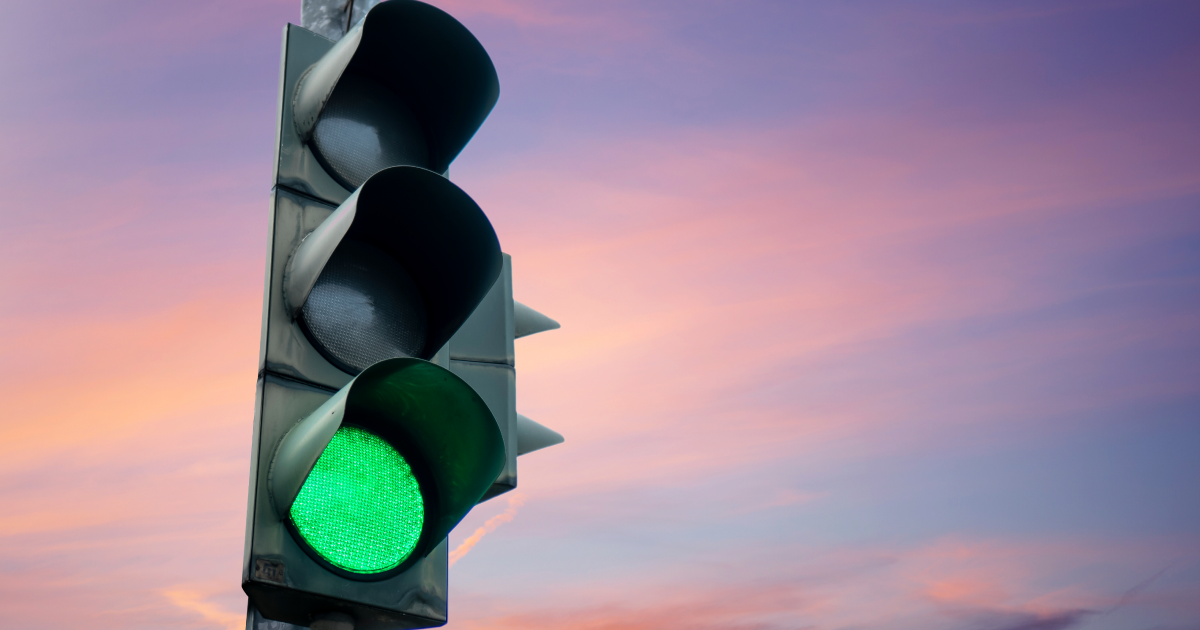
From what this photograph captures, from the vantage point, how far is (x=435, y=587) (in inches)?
101

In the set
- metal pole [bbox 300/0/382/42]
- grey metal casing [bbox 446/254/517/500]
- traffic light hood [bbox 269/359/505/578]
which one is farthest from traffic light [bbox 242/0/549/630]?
grey metal casing [bbox 446/254/517/500]

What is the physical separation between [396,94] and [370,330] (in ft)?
2.34

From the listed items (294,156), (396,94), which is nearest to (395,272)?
(294,156)

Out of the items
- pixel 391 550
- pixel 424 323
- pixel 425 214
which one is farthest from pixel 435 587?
pixel 425 214

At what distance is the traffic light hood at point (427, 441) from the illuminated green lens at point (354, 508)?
0.06 ft

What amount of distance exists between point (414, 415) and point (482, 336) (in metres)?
1.18

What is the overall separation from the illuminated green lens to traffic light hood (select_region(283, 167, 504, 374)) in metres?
0.32

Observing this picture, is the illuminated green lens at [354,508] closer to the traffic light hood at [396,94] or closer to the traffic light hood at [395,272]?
the traffic light hood at [395,272]

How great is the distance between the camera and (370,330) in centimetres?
273

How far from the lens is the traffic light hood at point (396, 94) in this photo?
9.41 ft

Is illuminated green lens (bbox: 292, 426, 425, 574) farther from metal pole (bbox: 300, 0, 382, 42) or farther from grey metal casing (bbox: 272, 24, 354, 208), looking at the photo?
metal pole (bbox: 300, 0, 382, 42)

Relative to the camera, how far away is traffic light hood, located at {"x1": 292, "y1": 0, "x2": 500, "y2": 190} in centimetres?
287

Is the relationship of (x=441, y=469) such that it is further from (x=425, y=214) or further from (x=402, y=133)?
(x=402, y=133)

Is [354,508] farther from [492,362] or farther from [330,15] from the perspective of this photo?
[330,15]
